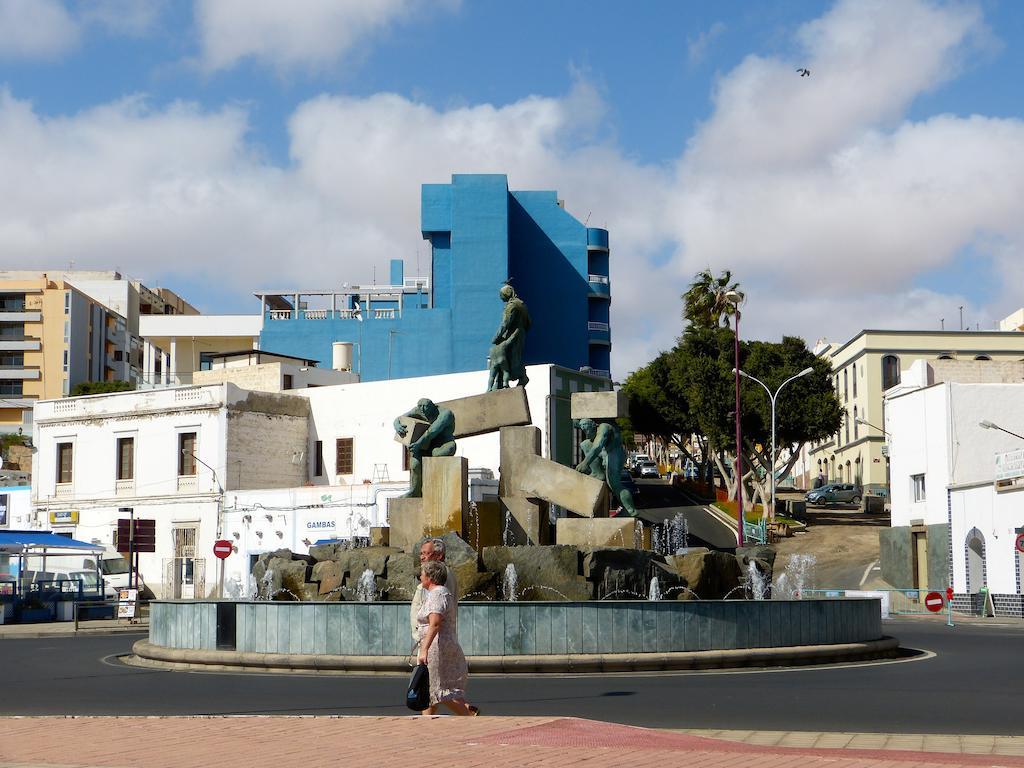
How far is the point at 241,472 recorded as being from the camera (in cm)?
4844

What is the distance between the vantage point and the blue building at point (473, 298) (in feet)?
234

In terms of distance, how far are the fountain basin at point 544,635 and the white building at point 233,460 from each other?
27.0 meters

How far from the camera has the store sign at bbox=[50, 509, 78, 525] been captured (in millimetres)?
49656

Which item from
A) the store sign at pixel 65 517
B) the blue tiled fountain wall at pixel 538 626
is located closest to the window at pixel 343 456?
the store sign at pixel 65 517

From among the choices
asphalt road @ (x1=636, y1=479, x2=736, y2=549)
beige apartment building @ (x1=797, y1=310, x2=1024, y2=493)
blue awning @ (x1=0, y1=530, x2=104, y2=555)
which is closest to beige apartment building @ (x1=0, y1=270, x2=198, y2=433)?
asphalt road @ (x1=636, y1=479, x2=736, y2=549)

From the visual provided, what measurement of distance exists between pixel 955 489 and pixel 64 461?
109 feet

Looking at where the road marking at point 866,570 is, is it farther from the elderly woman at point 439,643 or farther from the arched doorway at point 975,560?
the elderly woman at point 439,643

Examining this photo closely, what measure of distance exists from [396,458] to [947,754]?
42391mm

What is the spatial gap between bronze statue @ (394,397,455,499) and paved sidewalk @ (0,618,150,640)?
1143cm

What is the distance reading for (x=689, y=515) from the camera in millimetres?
57719

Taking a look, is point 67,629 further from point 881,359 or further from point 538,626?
point 881,359

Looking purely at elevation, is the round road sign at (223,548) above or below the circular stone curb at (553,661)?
above

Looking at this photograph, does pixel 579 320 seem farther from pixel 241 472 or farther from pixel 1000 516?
pixel 1000 516

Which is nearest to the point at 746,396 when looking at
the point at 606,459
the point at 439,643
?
the point at 606,459
